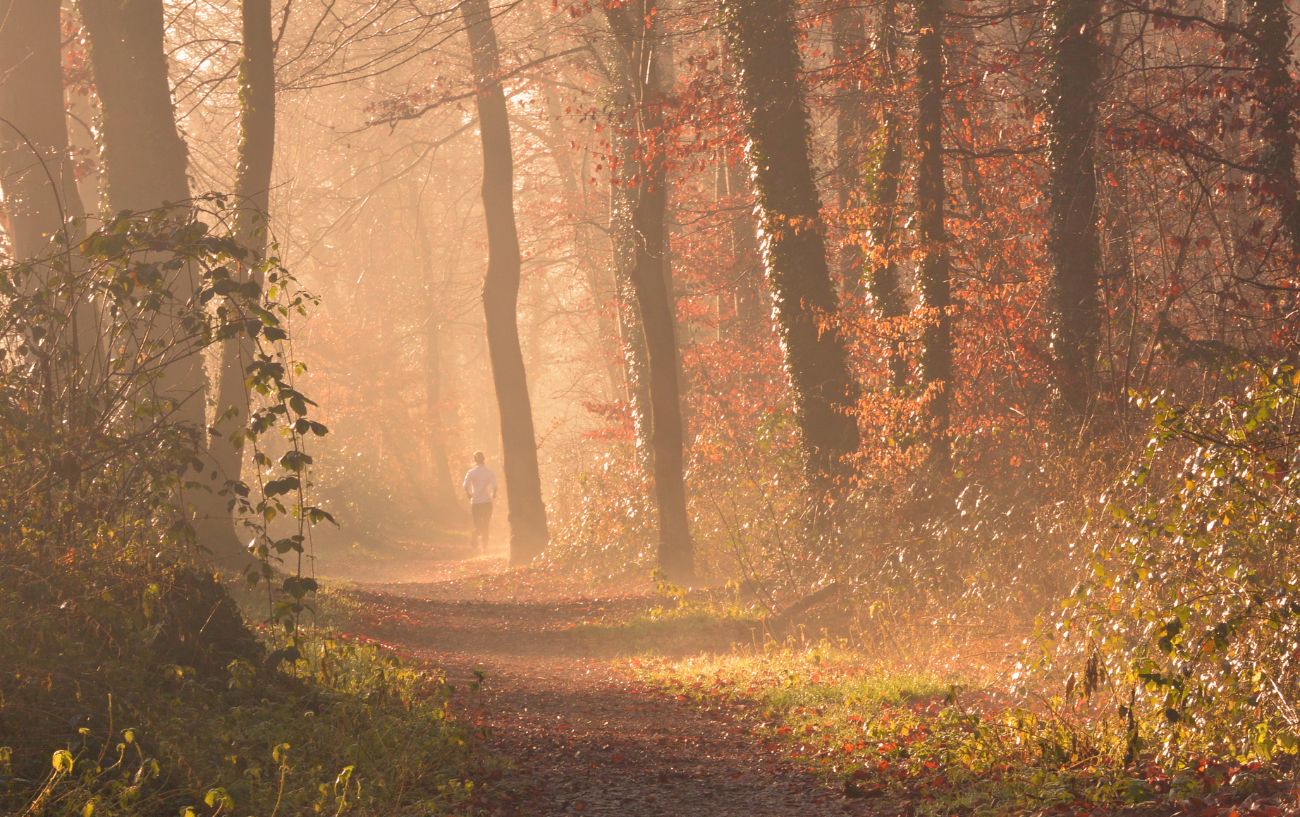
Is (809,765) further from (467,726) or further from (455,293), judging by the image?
(455,293)

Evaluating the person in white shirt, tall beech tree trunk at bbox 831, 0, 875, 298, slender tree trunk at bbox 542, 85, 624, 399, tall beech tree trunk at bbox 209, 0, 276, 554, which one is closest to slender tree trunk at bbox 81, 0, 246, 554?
tall beech tree trunk at bbox 209, 0, 276, 554

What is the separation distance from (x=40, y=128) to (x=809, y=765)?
13554 mm

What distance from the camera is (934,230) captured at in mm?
13508

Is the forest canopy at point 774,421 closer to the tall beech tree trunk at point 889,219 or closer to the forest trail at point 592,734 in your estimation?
the tall beech tree trunk at point 889,219

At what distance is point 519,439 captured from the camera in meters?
24.0

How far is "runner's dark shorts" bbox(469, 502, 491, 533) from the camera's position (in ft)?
92.8

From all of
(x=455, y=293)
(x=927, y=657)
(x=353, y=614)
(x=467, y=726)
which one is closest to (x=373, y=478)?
(x=455, y=293)

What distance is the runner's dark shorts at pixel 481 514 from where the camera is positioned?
92.8 feet

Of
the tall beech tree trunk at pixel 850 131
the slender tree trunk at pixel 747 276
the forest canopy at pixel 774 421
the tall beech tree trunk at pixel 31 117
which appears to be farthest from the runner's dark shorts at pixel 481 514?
the tall beech tree trunk at pixel 31 117

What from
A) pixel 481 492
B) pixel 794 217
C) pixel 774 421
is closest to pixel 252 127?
pixel 794 217

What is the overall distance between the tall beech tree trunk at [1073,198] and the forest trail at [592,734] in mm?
4702

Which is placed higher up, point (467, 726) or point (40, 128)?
point (40, 128)

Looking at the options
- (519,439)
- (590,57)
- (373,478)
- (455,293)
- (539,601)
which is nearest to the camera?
(539,601)

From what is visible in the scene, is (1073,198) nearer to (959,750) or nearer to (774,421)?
(774,421)
